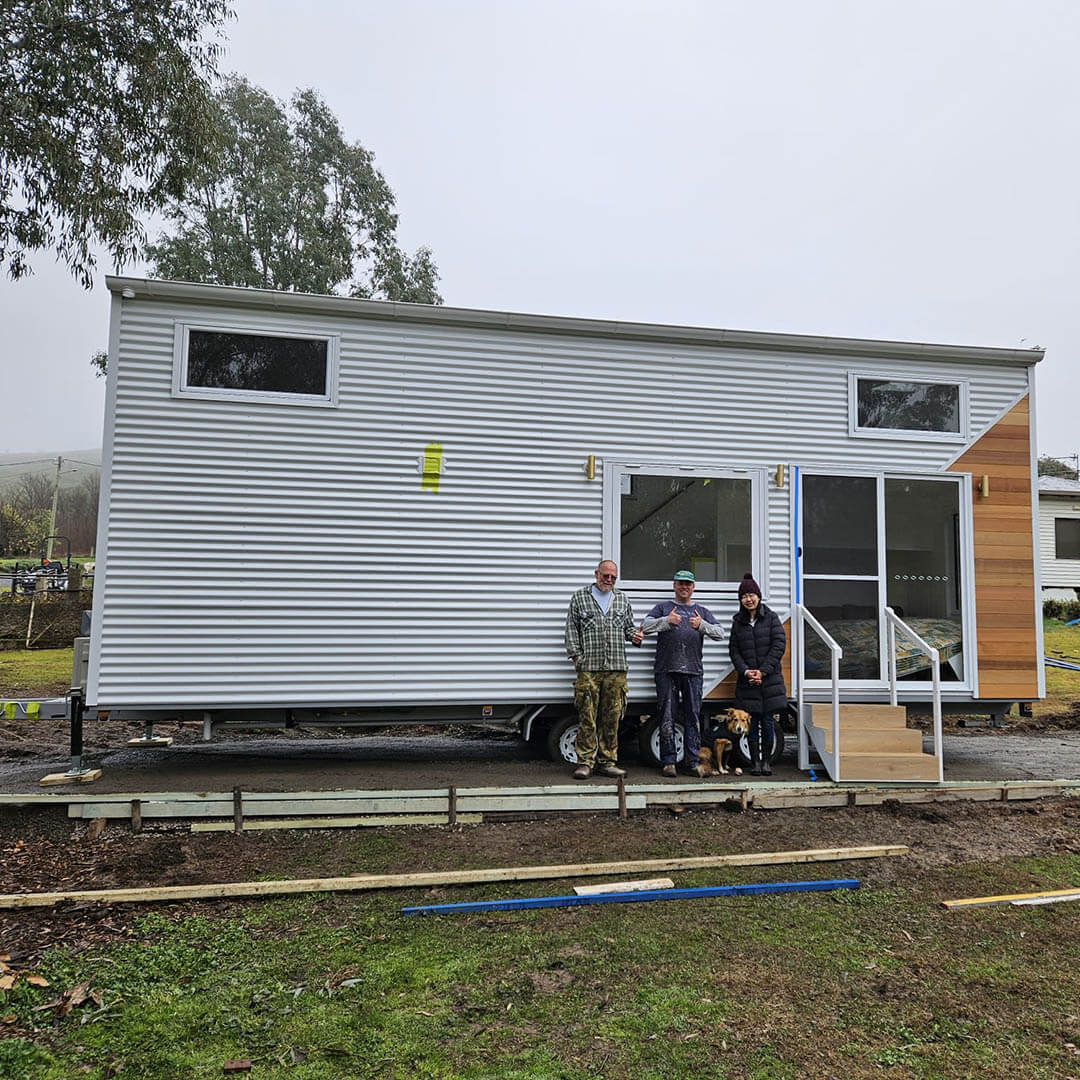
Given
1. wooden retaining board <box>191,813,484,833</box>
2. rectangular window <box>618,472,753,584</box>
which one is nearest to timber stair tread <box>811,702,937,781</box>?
rectangular window <box>618,472,753,584</box>

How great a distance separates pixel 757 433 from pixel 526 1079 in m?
5.31

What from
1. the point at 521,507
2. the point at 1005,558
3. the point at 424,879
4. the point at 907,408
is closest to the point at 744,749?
the point at 521,507

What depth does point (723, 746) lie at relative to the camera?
654 cm

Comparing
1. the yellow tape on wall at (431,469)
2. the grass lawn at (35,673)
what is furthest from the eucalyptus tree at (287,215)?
the yellow tape on wall at (431,469)

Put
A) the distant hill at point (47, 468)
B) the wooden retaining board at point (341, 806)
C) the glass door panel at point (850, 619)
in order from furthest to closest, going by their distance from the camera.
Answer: the distant hill at point (47, 468) < the glass door panel at point (850, 619) < the wooden retaining board at point (341, 806)

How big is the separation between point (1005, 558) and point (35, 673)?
12448 mm

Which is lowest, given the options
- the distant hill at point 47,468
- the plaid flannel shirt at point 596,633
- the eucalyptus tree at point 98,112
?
the plaid flannel shirt at point 596,633

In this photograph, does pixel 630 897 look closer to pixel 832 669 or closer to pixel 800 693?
pixel 832 669

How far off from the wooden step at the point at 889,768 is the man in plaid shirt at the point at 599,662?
5.34 ft

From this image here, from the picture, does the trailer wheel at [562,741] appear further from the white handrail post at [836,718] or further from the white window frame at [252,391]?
the white window frame at [252,391]

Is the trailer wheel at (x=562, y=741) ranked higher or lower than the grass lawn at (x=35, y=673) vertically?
higher

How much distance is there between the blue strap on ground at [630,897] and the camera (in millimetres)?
4078

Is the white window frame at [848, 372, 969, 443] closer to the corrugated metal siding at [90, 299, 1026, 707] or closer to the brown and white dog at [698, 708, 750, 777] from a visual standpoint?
the corrugated metal siding at [90, 299, 1026, 707]

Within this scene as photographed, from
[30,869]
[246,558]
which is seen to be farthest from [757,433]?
[30,869]
